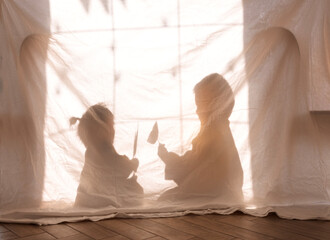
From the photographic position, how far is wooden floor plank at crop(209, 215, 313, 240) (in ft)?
3.96

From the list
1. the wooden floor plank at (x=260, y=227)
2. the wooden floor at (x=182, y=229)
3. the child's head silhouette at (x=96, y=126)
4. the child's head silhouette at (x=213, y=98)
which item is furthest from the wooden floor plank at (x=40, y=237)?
the child's head silhouette at (x=213, y=98)

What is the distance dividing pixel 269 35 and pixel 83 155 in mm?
996

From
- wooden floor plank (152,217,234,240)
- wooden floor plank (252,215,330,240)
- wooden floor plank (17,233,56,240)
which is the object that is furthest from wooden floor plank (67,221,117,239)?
wooden floor plank (252,215,330,240)

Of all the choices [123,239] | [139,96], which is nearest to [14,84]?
[139,96]

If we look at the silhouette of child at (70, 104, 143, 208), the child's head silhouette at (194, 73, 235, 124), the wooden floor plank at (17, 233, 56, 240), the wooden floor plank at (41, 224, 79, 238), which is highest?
the child's head silhouette at (194, 73, 235, 124)

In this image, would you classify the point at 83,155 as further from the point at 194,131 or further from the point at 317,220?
the point at 317,220

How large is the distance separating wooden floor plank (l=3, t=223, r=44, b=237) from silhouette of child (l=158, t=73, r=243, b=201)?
0.55 m

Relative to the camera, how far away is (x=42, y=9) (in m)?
1.45

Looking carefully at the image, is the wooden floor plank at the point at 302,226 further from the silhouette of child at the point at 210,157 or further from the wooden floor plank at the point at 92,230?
the wooden floor plank at the point at 92,230

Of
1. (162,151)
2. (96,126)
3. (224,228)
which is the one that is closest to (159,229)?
(224,228)

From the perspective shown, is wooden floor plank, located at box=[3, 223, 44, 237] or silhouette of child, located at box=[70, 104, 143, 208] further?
silhouette of child, located at box=[70, 104, 143, 208]

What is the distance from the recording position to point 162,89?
1510 mm

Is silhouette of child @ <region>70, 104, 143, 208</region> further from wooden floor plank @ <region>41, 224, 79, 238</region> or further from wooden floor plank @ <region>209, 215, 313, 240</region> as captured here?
wooden floor plank @ <region>209, 215, 313, 240</region>

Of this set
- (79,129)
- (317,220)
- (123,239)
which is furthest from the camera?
(79,129)
